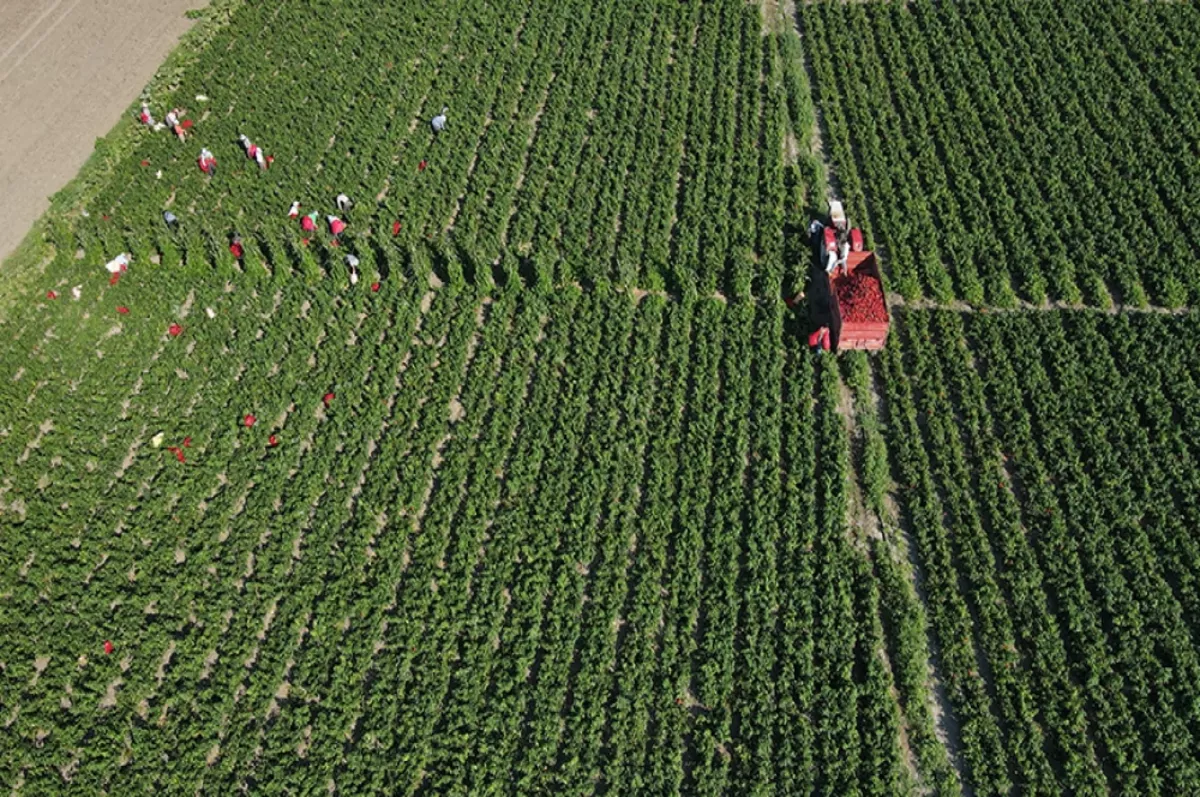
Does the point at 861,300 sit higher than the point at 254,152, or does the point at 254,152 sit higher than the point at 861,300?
the point at 254,152

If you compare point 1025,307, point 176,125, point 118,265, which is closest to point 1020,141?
point 1025,307

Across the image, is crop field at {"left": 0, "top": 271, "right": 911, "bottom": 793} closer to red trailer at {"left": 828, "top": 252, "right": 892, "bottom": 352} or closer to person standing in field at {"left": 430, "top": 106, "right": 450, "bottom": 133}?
red trailer at {"left": 828, "top": 252, "right": 892, "bottom": 352}

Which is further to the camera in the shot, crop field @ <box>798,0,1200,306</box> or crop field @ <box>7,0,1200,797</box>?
crop field @ <box>798,0,1200,306</box>

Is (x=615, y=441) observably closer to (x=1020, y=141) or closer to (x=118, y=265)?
(x=118, y=265)

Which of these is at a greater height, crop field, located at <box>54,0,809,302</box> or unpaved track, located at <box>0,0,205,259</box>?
unpaved track, located at <box>0,0,205,259</box>

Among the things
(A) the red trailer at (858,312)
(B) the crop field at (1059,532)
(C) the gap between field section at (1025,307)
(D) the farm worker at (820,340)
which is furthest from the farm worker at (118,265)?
(C) the gap between field section at (1025,307)

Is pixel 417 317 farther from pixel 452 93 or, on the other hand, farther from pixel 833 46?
pixel 833 46

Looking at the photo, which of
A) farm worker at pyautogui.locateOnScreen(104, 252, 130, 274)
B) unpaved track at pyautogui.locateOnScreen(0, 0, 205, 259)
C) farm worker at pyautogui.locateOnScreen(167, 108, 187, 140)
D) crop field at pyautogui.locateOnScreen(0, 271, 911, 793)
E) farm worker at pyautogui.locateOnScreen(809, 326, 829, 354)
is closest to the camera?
crop field at pyautogui.locateOnScreen(0, 271, 911, 793)

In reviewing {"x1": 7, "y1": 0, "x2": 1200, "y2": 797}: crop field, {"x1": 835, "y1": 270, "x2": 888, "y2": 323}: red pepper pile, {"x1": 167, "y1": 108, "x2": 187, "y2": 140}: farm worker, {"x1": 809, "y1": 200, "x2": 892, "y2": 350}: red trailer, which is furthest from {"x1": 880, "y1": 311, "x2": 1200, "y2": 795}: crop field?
{"x1": 167, "y1": 108, "x2": 187, "y2": 140}: farm worker
